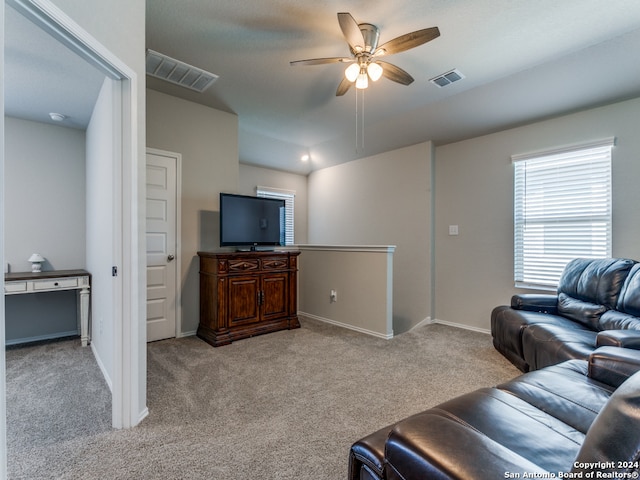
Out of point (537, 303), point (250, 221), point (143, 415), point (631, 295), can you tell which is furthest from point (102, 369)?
point (631, 295)

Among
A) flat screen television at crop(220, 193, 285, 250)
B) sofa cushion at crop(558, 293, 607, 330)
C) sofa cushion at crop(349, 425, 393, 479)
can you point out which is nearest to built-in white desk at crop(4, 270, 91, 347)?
flat screen television at crop(220, 193, 285, 250)

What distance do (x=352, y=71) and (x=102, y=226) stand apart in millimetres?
2394

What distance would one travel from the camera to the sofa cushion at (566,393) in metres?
1.23

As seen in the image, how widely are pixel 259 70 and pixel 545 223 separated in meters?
3.46

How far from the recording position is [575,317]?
2.71 meters

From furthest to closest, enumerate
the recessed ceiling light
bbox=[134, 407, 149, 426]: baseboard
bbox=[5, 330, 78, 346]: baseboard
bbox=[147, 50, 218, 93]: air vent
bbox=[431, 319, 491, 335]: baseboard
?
bbox=[431, 319, 491, 335]: baseboard → bbox=[5, 330, 78, 346]: baseboard → the recessed ceiling light → bbox=[147, 50, 218, 93]: air vent → bbox=[134, 407, 149, 426]: baseboard

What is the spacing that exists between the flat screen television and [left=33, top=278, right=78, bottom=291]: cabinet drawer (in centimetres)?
150

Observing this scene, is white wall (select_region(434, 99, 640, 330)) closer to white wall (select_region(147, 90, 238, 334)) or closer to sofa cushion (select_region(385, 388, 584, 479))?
sofa cushion (select_region(385, 388, 584, 479))

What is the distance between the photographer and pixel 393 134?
4.33 metres

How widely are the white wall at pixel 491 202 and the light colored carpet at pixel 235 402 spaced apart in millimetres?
737

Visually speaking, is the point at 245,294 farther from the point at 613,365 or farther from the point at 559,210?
the point at 559,210

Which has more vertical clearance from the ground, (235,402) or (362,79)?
(362,79)

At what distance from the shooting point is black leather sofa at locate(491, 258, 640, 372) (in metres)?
2.11

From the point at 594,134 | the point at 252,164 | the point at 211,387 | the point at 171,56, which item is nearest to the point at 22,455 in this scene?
the point at 211,387
